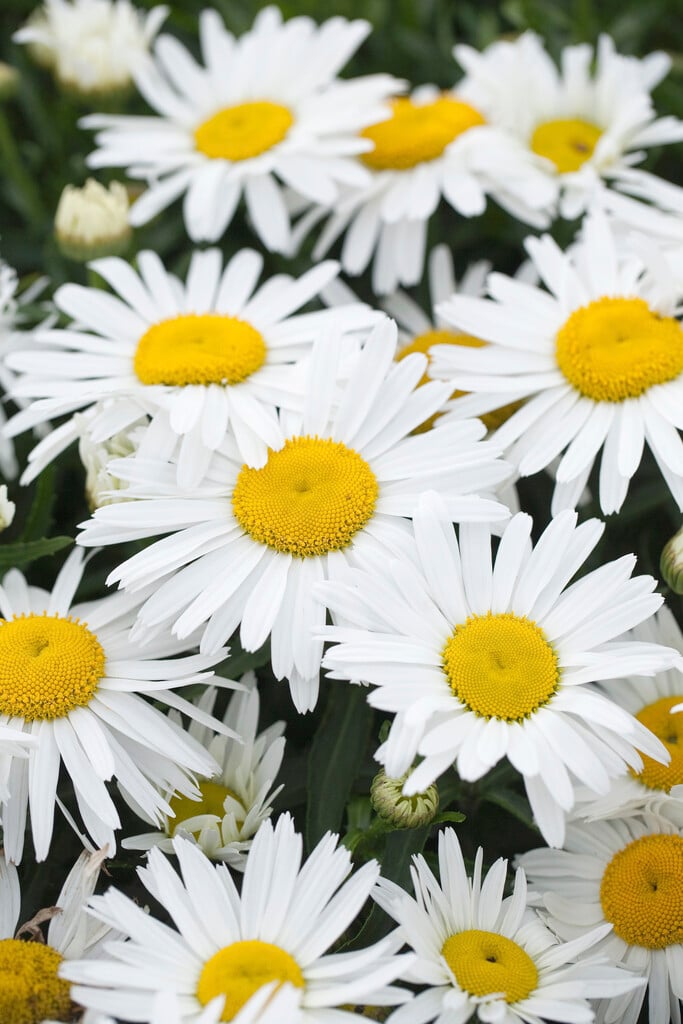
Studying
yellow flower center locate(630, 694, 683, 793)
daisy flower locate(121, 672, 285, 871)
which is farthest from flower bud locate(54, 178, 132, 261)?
yellow flower center locate(630, 694, 683, 793)

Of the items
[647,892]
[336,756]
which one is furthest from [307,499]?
[647,892]

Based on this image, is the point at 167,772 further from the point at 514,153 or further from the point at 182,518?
the point at 514,153

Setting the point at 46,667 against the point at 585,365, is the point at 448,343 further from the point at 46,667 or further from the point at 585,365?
the point at 46,667

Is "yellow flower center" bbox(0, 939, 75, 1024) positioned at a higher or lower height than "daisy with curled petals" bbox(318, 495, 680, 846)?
→ lower

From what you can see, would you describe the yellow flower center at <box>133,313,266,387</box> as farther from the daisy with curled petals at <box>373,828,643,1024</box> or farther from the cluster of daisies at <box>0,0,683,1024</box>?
the daisy with curled petals at <box>373,828,643,1024</box>

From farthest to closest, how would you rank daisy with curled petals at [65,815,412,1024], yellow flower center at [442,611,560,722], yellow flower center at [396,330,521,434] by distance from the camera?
yellow flower center at [396,330,521,434]
yellow flower center at [442,611,560,722]
daisy with curled petals at [65,815,412,1024]
